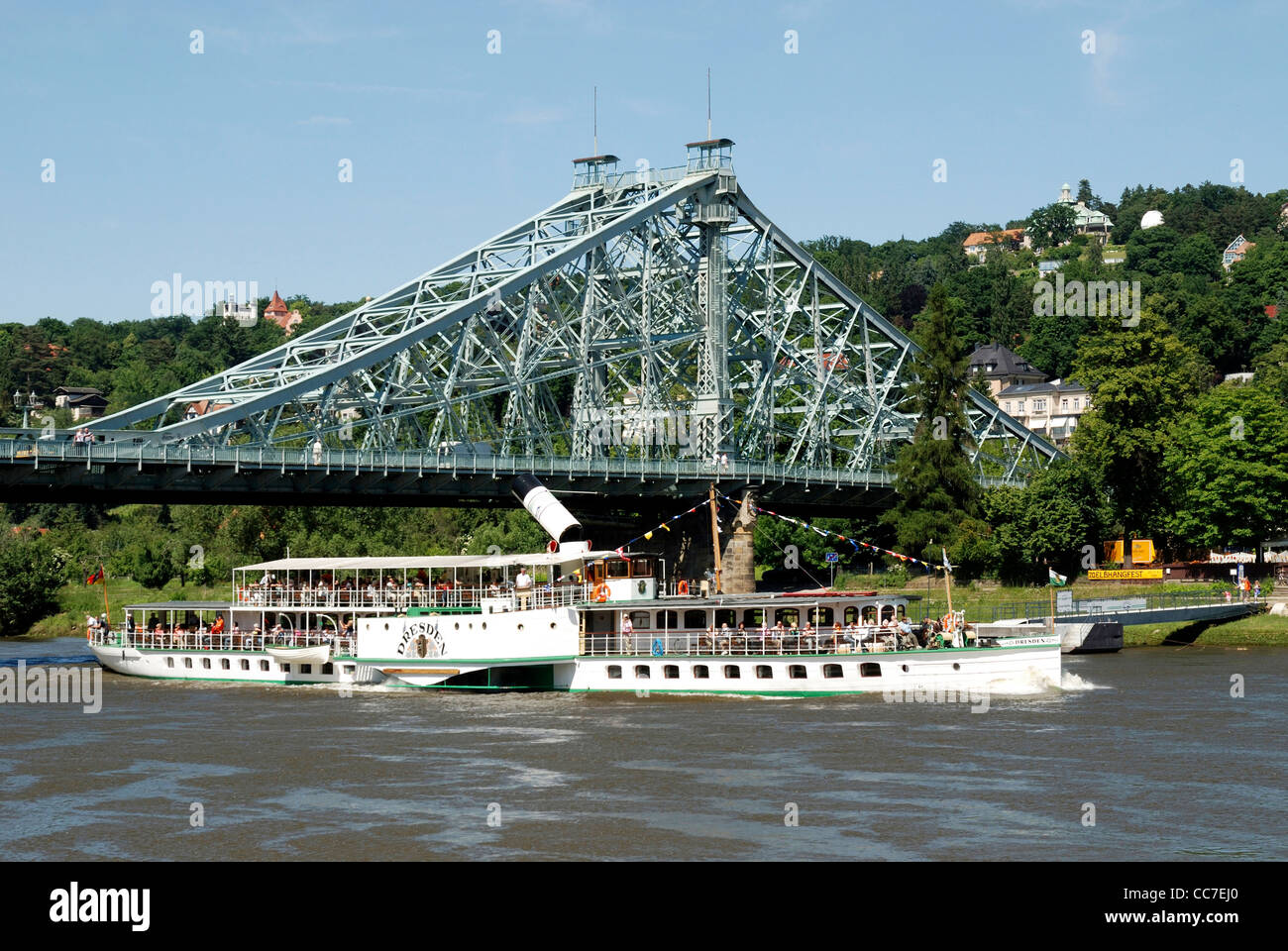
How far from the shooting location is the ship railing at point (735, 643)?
5272cm

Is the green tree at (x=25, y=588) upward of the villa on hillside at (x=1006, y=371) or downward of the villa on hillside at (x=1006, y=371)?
downward

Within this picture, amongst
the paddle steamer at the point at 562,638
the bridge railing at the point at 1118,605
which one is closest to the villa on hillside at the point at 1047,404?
the bridge railing at the point at 1118,605

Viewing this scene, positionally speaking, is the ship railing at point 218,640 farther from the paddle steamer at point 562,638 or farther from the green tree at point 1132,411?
the green tree at point 1132,411

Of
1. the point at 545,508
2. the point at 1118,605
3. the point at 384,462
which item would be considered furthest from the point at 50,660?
the point at 1118,605

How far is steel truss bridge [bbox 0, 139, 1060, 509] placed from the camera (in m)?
73.6

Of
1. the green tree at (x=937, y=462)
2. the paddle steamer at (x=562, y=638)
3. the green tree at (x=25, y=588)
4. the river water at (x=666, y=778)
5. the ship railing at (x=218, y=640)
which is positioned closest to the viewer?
the river water at (x=666, y=778)

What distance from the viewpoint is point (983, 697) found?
1973 inches

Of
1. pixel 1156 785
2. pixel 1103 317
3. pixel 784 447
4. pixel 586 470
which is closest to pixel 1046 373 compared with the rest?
pixel 784 447

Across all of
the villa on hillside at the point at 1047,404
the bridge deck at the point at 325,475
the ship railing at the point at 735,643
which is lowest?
the ship railing at the point at 735,643

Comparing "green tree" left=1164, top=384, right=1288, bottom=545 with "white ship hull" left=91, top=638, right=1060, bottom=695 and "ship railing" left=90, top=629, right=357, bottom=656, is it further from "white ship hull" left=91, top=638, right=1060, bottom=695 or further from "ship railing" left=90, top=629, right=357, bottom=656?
"ship railing" left=90, top=629, right=357, bottom=656

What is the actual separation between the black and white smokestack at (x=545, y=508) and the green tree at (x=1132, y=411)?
3021cm
